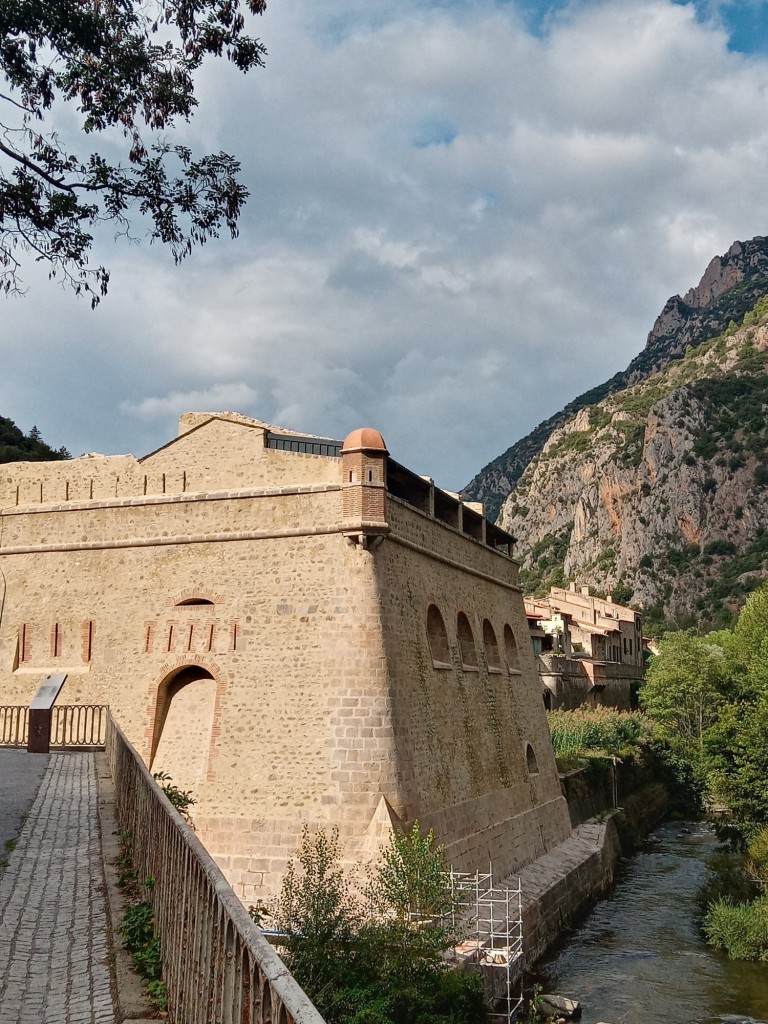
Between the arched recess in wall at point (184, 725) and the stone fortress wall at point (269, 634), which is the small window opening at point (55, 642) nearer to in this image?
the stone fortress wall at point (269, 634)

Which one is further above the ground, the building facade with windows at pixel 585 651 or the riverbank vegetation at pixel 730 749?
the building facade with windows at pixel 585 651

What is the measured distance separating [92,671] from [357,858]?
851cm

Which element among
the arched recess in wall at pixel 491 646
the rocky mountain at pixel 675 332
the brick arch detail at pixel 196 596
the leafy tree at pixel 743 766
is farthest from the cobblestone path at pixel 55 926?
the rocky mountain at pixel 675 332

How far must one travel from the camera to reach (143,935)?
7.34m

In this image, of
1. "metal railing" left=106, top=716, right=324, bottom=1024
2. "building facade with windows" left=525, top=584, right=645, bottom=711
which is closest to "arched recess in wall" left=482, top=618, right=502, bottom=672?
"building facade with windows" left=525, top=584, right=645, bottom=711

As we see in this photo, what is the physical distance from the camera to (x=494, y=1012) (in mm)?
17344

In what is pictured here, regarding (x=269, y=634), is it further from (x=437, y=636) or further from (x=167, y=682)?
(x=437, y=636)

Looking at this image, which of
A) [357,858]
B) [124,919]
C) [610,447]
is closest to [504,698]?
[357,858]

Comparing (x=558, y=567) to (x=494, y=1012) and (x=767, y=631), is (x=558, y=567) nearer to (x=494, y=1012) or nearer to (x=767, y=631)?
(x=767, y=631)

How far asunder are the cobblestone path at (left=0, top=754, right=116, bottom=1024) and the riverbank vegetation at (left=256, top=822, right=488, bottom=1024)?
343 centimetres

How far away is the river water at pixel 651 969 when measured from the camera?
63.7ft

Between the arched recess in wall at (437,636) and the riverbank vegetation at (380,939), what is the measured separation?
641 centimetres

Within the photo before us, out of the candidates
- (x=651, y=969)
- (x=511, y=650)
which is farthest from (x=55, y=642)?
(x=651, y=969)

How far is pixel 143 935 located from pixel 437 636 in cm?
1663
